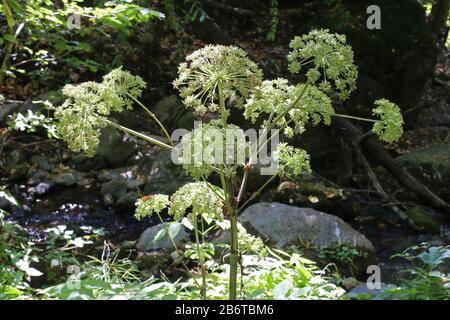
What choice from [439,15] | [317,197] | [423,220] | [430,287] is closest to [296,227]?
[317,197]

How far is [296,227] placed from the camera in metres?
5.06

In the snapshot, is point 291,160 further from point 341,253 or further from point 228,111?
point 341,253

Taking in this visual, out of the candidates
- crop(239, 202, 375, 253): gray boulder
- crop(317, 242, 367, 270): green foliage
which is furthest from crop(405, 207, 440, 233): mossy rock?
crop(317, 242, 367, 270): green foliage

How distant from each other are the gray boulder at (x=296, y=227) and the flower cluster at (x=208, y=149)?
11.4 ft

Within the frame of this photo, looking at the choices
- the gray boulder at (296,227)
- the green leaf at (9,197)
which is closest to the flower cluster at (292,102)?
the green leaf at (9,197)

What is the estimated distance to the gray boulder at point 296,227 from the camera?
4977 mm

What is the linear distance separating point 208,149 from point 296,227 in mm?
3749

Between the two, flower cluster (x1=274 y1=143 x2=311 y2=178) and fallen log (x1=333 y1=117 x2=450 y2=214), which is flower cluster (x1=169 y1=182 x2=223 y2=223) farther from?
fallen log (x1=333 y1=117 x2=450 y2=214)

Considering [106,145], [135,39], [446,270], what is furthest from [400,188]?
[135,39]

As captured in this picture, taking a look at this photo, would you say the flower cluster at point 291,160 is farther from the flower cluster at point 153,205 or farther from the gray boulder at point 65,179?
the gray boulder at point 65,179

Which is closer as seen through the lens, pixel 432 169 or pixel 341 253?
pixel 341 253

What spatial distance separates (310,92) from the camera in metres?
1.75

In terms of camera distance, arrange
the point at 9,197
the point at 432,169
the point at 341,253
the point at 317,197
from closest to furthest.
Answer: the point at 9,197 < the point at 341,253 < the point at 317,197 < the point at 432,169
